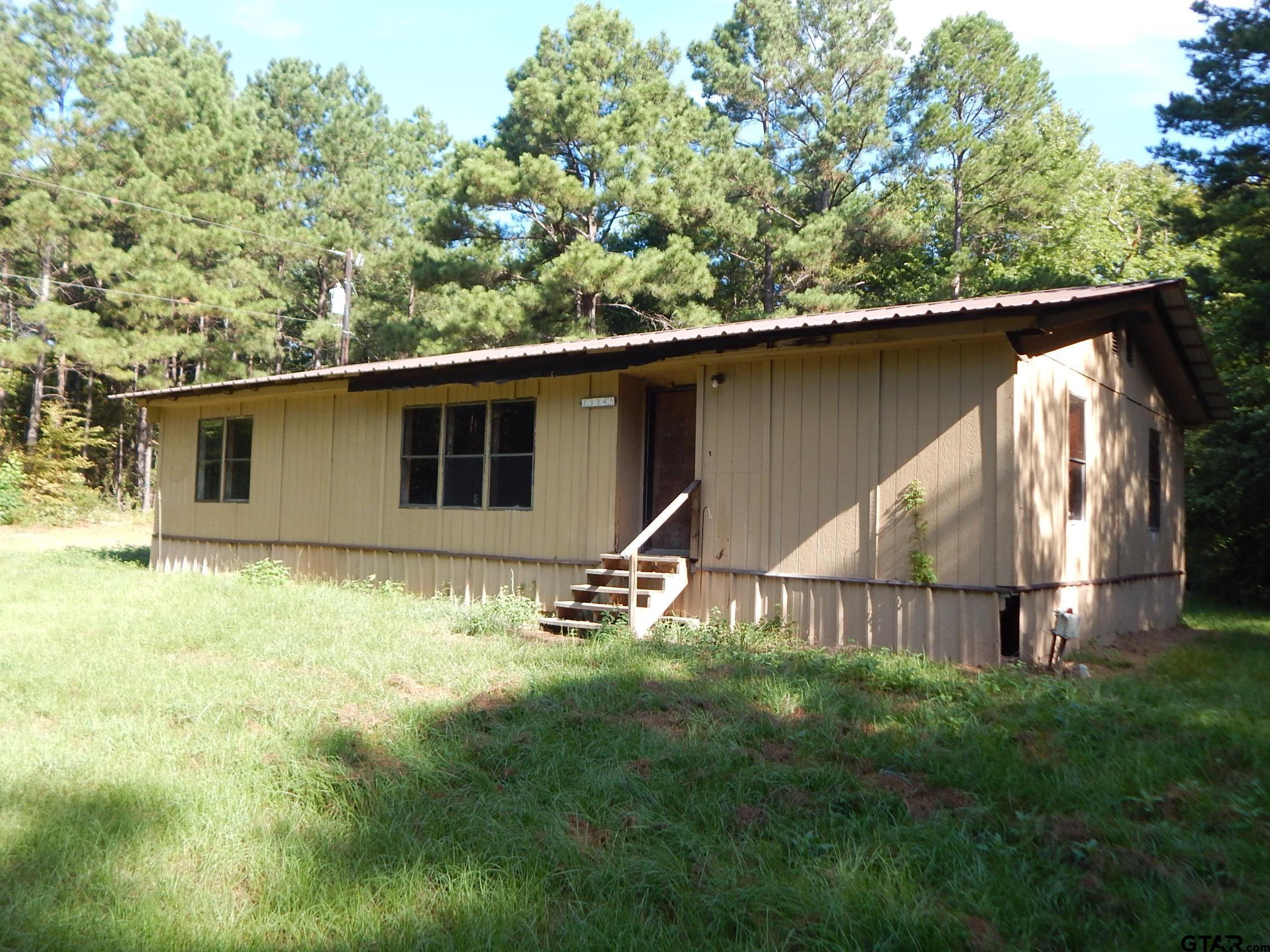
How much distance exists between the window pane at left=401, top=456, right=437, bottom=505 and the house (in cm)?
3

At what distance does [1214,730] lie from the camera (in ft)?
17.9

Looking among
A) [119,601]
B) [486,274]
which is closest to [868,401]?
[119,601]

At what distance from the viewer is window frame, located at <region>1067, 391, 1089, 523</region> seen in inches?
335

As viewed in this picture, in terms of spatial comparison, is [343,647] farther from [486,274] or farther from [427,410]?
[486,274]

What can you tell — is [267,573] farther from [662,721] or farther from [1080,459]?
[1080,459]

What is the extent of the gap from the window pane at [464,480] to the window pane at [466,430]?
0.07 meters

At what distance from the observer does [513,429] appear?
10695 millimetres

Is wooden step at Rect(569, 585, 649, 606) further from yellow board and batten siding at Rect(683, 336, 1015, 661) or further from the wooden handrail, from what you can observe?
yellow board and batten siding at Rect(683, 336, 1015, 661)

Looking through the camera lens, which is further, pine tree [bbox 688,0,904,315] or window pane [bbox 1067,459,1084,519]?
pine tree [bbox 688,0,904,315]

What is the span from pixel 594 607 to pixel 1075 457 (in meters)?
4.60

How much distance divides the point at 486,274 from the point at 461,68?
5733 mm

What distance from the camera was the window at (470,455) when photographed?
10.6m

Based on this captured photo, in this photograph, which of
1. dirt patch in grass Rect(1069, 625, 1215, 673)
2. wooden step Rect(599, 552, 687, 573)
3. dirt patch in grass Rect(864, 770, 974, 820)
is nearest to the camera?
dirt patch in grass Rect(864, 770, 974, 820)

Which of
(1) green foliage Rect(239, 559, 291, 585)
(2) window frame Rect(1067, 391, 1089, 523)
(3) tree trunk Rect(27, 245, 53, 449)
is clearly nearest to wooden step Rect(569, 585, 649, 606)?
(2) window frame Rect(1067, 391, 1089, 523)
